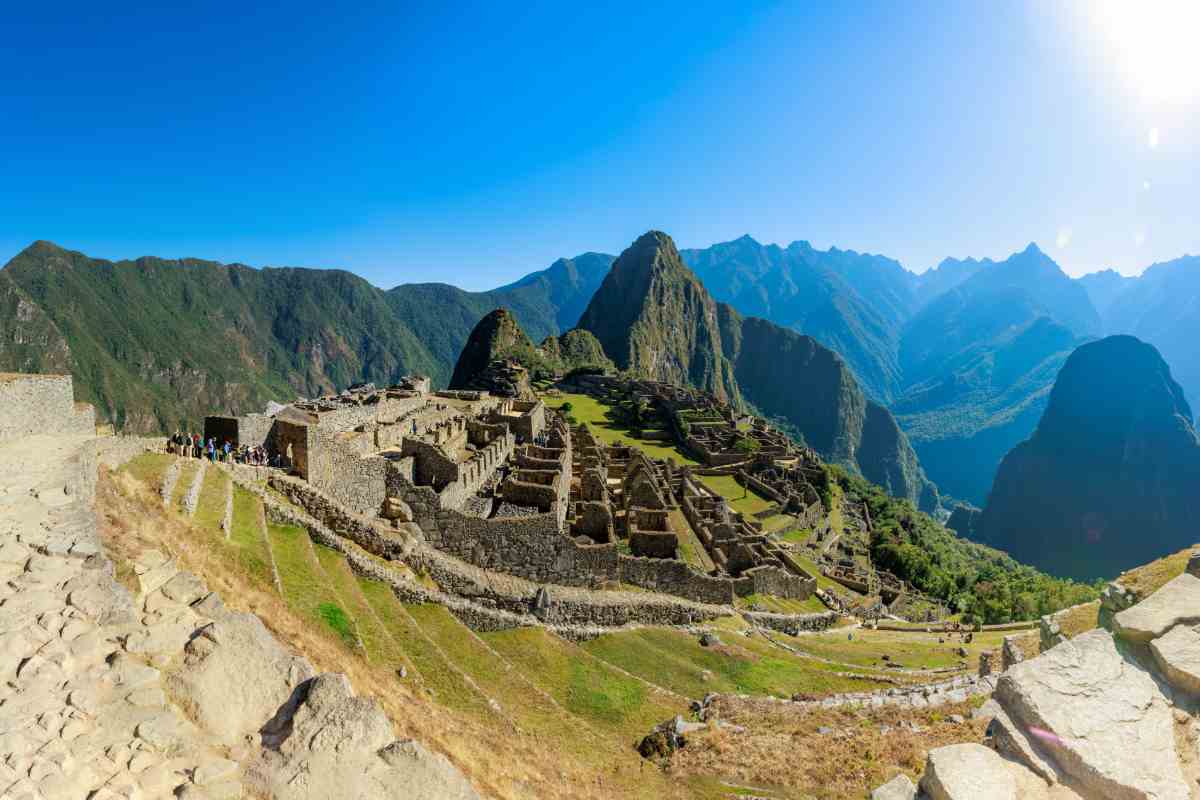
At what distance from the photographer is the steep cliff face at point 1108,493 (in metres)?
158

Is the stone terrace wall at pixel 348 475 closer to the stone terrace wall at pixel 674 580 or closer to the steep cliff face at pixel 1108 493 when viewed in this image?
the stone terrace wall at pixel 674 580

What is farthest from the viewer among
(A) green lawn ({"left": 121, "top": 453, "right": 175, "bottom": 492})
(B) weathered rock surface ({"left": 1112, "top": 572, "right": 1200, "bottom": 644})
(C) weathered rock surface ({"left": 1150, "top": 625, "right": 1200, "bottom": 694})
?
(A) green lawn ({"left": 121, "top": 453, "right": 175, "bottom": 492})

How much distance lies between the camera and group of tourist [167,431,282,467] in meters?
17.6

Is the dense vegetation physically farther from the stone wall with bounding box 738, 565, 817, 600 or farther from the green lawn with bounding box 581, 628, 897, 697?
the green lawn with bounding box 581, 628, 897, 697

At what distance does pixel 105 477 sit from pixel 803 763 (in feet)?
50.4

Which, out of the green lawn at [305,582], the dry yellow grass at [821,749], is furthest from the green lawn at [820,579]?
the green lawn at [305,582]

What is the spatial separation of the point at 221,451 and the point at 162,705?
570 inches

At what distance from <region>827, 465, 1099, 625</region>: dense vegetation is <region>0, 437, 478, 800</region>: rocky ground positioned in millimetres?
43618

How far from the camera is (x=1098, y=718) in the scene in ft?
20.4

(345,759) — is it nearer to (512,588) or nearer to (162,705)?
(162,705)

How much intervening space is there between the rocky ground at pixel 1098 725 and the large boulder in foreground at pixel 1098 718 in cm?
1

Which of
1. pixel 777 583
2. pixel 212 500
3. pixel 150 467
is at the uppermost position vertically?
pixel 150 467

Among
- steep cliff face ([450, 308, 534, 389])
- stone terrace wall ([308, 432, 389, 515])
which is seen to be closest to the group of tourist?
stone terrace wall ([308, 432, 389, 515])

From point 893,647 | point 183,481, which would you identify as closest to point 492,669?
point 183,481
